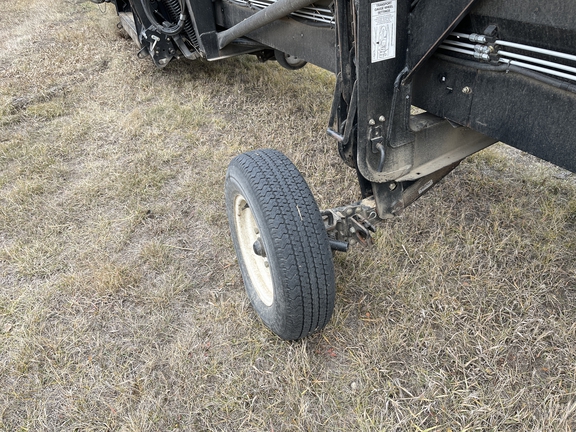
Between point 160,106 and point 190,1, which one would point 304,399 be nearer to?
point 190,1

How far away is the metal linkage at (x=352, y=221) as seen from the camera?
73.5 inches

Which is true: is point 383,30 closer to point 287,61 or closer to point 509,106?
point 509,106

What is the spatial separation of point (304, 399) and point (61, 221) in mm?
2010

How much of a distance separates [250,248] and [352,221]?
2.00 feet

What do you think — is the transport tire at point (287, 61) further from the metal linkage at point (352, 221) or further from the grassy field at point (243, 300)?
the metal linkage at point (352, 221)

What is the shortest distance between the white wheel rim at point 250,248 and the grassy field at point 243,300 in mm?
161

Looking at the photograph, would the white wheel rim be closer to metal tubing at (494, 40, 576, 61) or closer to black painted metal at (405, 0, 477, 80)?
black painted metal at (405, 0, 477, 80)

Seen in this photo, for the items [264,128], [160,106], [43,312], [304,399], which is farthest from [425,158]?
[160,106]

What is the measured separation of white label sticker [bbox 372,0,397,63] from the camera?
1354 millimetres

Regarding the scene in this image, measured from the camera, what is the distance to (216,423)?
5.73ft

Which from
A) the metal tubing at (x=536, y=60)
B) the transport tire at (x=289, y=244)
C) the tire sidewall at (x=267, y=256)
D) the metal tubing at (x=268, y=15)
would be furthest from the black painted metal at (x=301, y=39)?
the metal tubing at (x=536, y=60)

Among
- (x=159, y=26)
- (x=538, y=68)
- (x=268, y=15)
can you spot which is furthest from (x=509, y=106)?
(x=159, y=26)

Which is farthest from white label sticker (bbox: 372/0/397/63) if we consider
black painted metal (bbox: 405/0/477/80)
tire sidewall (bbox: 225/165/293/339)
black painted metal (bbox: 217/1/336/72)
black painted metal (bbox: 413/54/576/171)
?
tire sidewall (bbox: 225/165/293/339)

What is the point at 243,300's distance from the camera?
227 centimetres
